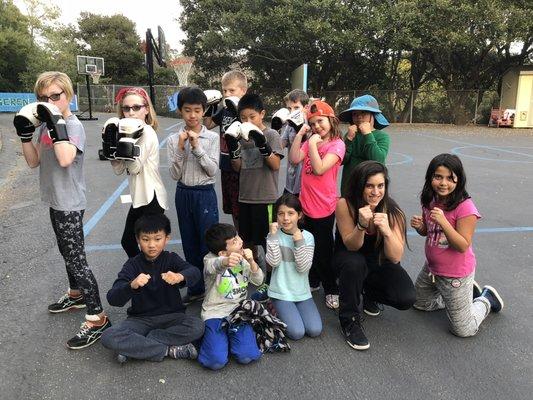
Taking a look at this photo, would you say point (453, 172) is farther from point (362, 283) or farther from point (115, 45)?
point (115, 45)

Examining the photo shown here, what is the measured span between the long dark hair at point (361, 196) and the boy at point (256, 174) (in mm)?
726

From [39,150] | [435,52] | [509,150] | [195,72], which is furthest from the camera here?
[195,72]

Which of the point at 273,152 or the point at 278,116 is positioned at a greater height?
Result: the point at 278,116

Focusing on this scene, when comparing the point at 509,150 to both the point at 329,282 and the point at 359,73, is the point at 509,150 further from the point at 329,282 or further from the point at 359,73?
the point at 359,73

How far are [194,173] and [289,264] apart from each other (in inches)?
39.5

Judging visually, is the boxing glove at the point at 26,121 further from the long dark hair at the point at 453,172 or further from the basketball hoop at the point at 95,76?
the basketball hoop at the point at 95,76

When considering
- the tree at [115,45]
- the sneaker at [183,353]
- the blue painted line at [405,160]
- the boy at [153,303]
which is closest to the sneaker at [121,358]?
the boy at [153,303]

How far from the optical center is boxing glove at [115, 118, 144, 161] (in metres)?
2.87

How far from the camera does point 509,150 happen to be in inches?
491

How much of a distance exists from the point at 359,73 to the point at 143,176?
76.8ft

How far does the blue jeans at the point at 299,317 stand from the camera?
296cm

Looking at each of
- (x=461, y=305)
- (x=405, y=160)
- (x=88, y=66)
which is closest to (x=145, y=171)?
(x=461, y=305)

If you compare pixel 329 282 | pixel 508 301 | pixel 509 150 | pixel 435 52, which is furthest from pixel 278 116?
pixel 435 52

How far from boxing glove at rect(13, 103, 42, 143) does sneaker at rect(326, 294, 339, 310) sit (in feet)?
7.91
